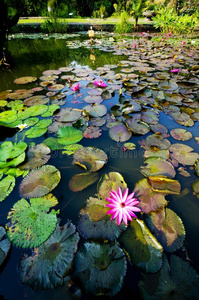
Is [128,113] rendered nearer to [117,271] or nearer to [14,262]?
[117,271]

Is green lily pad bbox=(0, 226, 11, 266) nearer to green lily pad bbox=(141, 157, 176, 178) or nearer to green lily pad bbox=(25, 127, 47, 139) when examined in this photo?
green lily pad bbox=(25, 127, 47, 139)

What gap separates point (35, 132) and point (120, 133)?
88 cm

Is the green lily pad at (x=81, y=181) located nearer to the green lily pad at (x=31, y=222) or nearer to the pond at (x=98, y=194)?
the pond at (x=98, y=194)

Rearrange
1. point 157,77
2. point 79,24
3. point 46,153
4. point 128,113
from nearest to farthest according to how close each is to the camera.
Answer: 1. point 46,153
2. point 128,113
3. point 157,77
4. point 79,24

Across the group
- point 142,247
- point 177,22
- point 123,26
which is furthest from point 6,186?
point 123,26

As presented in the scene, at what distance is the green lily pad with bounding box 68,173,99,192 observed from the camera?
1121 millimetres

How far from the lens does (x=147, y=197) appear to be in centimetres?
102

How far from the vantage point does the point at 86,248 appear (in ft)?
2.65

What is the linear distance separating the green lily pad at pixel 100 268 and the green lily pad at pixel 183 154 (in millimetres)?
903

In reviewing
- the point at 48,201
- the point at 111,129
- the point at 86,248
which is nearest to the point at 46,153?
the point at 48,201

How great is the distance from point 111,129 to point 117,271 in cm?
119

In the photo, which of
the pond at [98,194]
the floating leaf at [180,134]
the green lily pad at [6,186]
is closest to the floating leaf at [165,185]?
the pond at [98,194]

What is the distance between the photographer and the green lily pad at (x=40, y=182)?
1.05 metres

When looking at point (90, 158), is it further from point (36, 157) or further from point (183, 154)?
point (183, 154)
